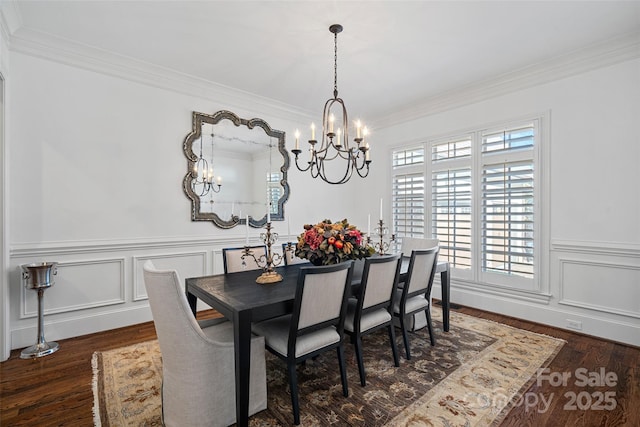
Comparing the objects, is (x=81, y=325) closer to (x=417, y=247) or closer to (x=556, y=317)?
(x=417, y=247)

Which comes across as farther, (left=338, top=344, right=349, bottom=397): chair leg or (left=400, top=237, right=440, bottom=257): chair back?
(left=400, top=237, right=440, bottom=257): chair back

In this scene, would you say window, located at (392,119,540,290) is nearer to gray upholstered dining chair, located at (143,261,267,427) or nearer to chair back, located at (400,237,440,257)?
chair back, located at (400,237,440,257)

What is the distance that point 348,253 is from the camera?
242 cm

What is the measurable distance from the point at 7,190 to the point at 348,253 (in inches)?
112

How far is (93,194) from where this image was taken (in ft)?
9.84

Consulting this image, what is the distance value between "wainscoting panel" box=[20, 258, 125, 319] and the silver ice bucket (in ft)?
0.69

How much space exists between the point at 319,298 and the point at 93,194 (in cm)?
259

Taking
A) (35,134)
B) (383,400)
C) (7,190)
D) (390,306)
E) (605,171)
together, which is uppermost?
(35,134)

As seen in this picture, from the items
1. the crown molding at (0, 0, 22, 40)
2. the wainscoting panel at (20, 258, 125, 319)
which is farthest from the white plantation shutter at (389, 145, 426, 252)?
the crown molding at (0, 0, 22, 40)

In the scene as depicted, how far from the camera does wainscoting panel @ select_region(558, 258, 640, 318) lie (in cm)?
278

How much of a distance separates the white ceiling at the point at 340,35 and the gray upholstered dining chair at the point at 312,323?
1969 mm

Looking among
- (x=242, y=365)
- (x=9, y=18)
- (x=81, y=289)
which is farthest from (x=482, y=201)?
(x=9, y=18)

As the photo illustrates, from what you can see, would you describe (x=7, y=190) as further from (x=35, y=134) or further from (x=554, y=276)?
(x=554, y=276)

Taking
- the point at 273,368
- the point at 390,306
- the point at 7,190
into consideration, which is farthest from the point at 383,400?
the point at 7,190
